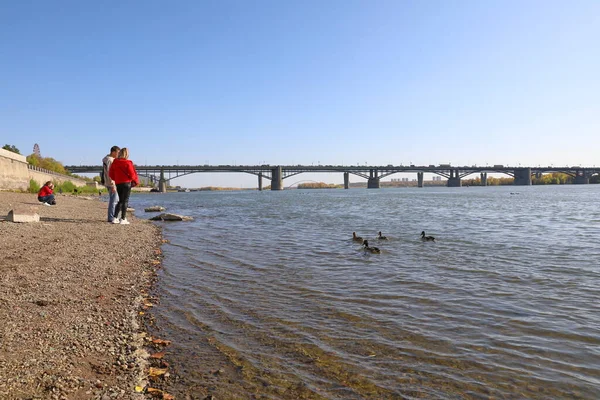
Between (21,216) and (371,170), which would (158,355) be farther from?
(371,170)

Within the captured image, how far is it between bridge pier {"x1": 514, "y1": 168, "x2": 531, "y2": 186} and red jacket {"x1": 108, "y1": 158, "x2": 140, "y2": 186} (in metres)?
161

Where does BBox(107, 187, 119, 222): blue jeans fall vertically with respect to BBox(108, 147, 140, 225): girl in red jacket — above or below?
below

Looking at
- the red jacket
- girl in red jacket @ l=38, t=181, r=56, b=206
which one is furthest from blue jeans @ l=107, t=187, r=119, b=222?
girl in red jacket @ l=38, t=181, r=56, b=206

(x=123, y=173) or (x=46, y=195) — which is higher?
(x=123, y=173)

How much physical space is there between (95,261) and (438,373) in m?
6.74

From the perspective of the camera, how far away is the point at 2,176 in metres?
27.7

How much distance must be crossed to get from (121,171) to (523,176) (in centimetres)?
16266

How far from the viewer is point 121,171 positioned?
12523mm

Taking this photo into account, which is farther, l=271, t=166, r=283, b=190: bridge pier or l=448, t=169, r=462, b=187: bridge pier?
l=448, t=169, r=462, b=187: bridge pier

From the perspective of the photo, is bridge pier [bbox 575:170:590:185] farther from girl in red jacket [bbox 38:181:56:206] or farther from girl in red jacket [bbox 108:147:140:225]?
girl in red jacket [bbox 108:147:140:225]

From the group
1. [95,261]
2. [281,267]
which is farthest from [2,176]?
[281,267]

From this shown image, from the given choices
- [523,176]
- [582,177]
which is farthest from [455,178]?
[582,177]

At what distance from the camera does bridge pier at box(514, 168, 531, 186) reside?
146 m

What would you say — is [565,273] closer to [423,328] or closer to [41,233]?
[423,328]
